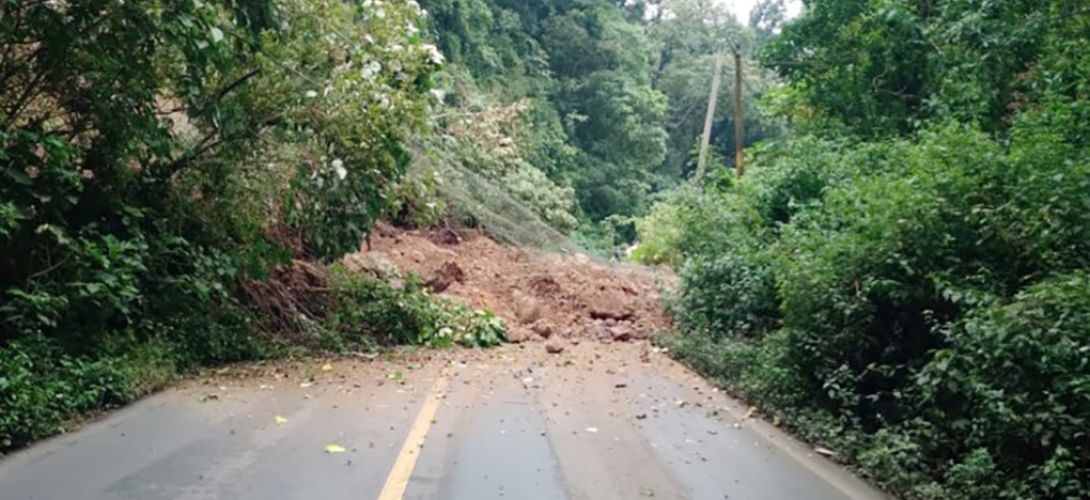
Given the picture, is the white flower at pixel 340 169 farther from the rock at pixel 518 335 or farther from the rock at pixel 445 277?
the rock at pixel 445 277

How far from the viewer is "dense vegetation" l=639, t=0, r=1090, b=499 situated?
605 centimetres

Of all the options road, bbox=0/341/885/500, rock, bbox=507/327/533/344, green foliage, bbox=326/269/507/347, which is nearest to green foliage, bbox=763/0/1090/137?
road, bbox=0/341/885/500

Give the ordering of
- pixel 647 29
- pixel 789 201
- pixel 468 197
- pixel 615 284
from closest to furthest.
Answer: pixel 789 201 < pixel 615 284 < pixel 468 197 < pixel 647 29

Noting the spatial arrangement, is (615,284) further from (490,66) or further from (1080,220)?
(490,66)

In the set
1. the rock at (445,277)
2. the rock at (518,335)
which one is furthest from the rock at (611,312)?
the rock at (445,277)

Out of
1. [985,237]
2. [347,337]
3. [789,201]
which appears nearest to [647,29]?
[789,201]

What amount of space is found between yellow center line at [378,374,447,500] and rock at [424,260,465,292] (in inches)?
292

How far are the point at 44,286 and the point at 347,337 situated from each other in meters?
5.19

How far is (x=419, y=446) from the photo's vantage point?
712 centimetres

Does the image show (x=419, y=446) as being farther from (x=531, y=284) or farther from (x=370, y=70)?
(x=531, y=284)

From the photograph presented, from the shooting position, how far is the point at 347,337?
44.4ft

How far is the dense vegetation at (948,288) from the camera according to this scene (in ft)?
19.9

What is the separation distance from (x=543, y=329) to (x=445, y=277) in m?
2.82

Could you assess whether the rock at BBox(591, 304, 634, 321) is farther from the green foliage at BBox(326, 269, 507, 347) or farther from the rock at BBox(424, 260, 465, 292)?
the green foliage at BBox(326, 269, 507, 347)
